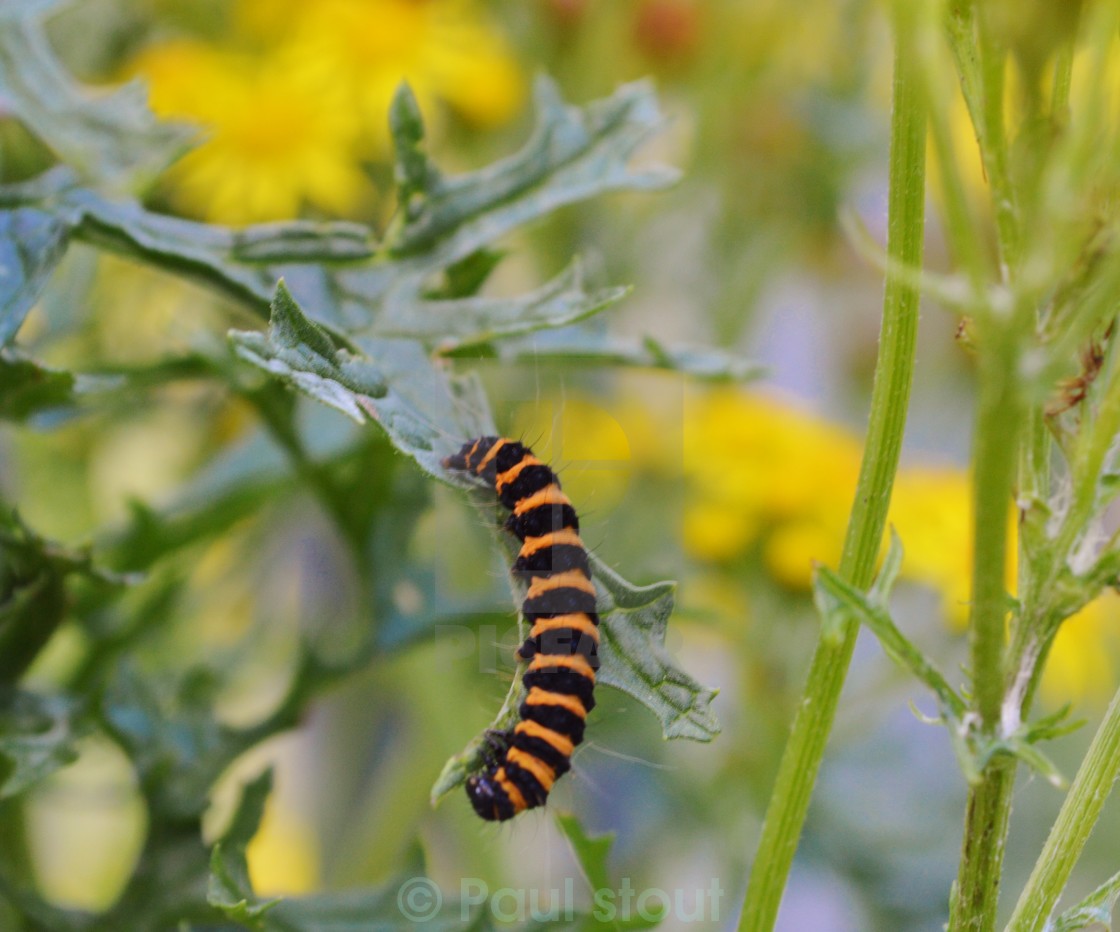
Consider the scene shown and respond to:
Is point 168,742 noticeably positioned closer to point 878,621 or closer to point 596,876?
point 596,876

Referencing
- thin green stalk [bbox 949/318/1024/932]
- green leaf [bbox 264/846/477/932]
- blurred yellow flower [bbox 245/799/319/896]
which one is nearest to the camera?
thin green stalk [bbox 949/318/1024/932]

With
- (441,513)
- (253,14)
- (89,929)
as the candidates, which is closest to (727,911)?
(441,513)

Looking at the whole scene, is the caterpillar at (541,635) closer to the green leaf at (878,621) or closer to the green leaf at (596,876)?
the green leaf at (596,876)

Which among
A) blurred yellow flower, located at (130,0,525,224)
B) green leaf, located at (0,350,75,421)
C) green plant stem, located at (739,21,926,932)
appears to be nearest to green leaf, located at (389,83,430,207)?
green leaf, located at (0,350,75,421)

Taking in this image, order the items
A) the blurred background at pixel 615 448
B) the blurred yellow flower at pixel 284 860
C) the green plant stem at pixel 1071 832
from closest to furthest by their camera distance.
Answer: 1. the green plant stem at pixel 1071 832
2. the blurred background at pixel 615 448
3. the blurred yellow flower at pixel 284 860

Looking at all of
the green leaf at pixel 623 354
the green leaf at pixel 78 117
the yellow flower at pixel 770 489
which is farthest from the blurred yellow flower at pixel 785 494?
the green leaf at pixel 78 117

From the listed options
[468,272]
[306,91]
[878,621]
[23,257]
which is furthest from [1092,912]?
[306,91]

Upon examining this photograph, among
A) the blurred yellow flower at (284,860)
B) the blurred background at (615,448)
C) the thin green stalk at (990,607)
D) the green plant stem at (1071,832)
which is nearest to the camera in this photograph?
the thin green stalk at (990,607)

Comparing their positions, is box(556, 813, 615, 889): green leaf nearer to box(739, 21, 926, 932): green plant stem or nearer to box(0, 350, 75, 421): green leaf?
box(739, 21, 926, 932): green plant stem
